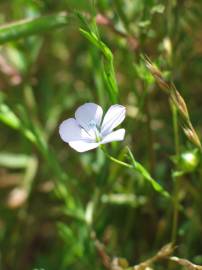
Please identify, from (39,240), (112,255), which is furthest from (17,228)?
(112,255)

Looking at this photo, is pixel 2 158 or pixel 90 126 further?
pixel 2 158

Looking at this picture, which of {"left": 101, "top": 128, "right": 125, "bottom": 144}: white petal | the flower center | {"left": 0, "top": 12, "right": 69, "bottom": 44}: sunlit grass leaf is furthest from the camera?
{"left": 0, "top": 12, "right": 69, "bottom": 44}: sunlit grass leaf

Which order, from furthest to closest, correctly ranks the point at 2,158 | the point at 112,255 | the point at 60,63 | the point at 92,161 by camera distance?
the point at 60,63
the point at 2,158
the point at 92,161
the point at 112,255

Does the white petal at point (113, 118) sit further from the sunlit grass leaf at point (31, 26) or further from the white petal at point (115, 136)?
the sunlit grass leaf at point (31, 26)

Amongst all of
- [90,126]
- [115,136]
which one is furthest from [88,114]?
[115,136]

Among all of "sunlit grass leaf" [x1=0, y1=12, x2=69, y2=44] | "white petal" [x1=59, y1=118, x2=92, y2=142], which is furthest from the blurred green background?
"white petal" [x1=59, y1=118, x2=92, y2=142]

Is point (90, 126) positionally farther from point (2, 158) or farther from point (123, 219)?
point (2, 158)

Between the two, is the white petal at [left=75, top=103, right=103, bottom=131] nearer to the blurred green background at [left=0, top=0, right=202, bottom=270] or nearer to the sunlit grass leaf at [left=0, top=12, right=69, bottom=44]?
the blurred green background at [left=0, top=0, right=202, bottom=270]
